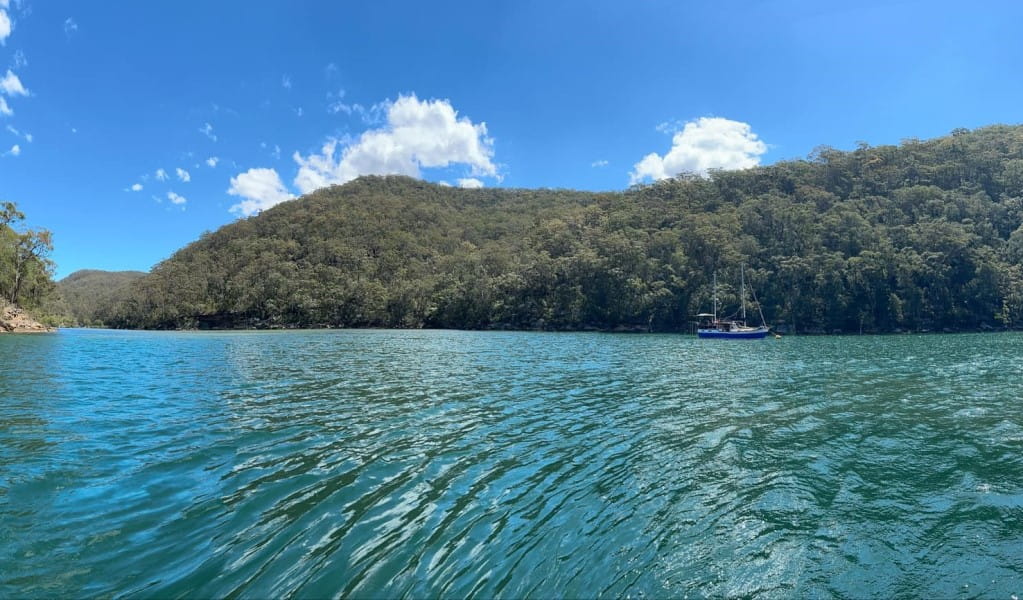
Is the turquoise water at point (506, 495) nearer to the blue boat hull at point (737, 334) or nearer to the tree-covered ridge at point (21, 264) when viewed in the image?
the blue boat hull at point (737, 334)

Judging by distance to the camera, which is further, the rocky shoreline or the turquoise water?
the rocky shoreline

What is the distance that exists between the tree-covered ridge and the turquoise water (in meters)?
82.1

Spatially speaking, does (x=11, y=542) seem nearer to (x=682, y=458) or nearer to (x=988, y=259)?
(x=682, y=458)

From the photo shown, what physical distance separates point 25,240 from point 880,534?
354 feet

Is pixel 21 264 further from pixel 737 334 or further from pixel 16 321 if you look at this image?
pixel 737 334

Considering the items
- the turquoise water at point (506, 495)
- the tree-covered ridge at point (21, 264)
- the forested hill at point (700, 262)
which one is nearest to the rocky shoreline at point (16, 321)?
the tree-covered ridge at point (21, 264)

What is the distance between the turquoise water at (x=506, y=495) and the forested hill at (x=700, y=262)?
266 ft

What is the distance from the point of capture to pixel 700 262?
3984 inches

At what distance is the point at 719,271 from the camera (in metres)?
97.4

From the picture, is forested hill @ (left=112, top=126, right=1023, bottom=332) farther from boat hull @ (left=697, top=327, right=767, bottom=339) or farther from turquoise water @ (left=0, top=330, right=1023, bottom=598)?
turquoise water @ (left=0, top=330, right=1023, bottom=598)

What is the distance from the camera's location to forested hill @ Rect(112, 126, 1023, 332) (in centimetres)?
8619

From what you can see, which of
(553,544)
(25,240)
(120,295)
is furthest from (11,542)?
(120,295)

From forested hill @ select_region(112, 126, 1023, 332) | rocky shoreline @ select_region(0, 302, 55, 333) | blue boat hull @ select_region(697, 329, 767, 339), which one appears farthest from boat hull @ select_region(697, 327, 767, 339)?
rocky shoreline @ select_region(0, 302, 55, 333)

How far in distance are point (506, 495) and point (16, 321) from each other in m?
96.0
